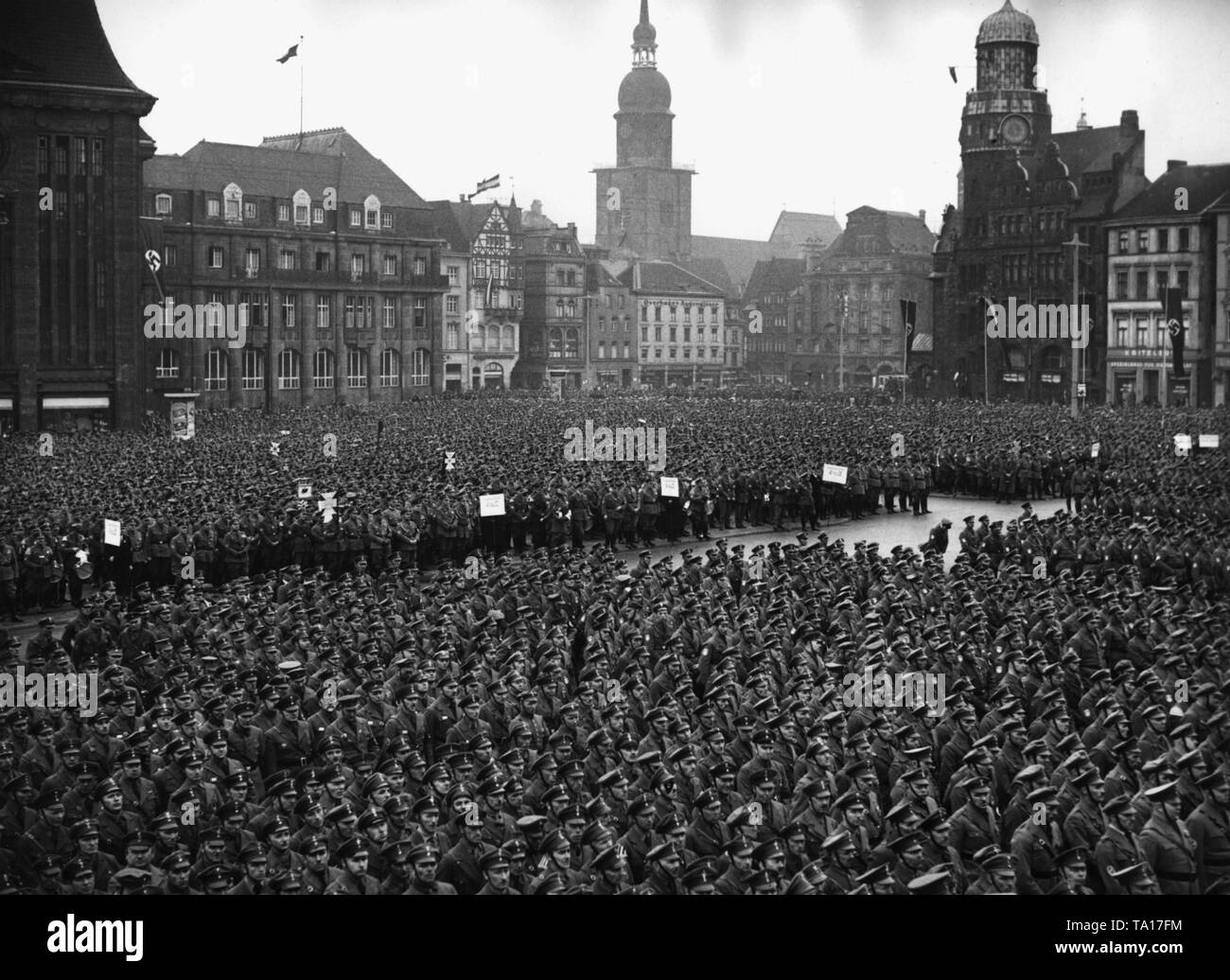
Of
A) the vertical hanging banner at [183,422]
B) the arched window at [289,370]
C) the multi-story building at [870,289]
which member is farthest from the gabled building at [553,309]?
the vertical hanging banner at [183,422]

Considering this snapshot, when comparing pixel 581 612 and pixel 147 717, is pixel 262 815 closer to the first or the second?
pixel 147 717

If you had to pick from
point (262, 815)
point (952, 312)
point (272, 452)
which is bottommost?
point (262, 815)

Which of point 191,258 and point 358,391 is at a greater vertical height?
point 191,258

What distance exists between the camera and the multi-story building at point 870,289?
114 metres

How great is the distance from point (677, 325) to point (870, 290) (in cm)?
1522

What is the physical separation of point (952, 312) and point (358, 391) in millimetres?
37515

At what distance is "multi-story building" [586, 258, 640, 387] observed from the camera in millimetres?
109625

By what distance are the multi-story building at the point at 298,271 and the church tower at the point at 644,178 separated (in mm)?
12978

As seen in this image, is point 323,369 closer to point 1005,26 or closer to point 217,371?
point 217,371

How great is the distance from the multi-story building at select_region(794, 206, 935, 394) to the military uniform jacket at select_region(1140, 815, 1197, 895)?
103m

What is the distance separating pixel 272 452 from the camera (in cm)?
4303
